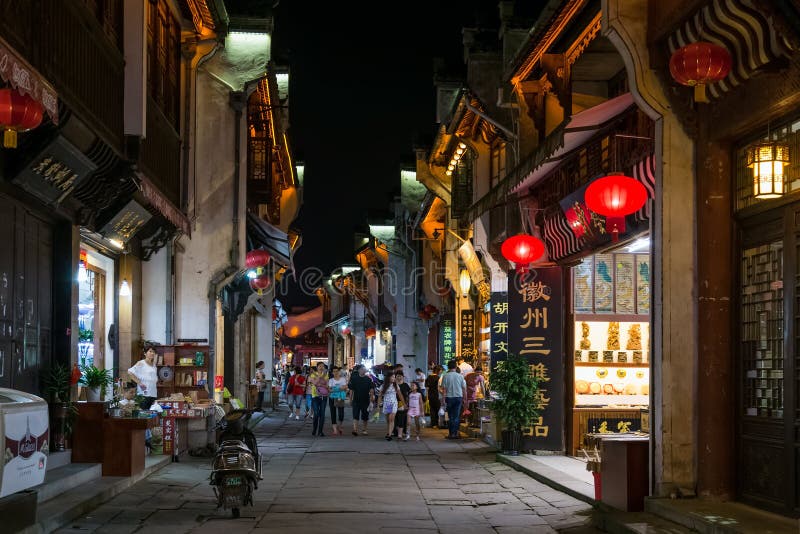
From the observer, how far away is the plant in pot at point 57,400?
13.2 m

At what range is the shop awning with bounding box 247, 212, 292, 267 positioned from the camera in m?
27.2

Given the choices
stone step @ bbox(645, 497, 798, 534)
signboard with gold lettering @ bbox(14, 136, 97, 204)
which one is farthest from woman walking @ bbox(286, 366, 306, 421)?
stone step @ bbox(645, 497, 798, 534)

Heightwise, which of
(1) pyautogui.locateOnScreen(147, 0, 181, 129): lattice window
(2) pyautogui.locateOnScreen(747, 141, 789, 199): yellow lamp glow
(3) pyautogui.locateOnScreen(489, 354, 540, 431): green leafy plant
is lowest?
(3) pyautogui.locateOnScreen(489, 354, 540, 431): green leafy plant

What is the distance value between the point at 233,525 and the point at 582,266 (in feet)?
31.4

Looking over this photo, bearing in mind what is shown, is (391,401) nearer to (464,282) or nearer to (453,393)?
(453,393)

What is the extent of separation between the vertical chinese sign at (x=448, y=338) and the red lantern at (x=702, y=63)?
2601cm

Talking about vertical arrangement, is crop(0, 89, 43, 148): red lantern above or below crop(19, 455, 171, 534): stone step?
above

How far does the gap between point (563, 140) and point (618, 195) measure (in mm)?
2722

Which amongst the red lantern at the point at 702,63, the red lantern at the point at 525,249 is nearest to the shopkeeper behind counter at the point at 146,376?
the red lantern at the point at 525,249

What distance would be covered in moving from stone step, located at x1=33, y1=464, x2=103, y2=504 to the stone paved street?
50 cm

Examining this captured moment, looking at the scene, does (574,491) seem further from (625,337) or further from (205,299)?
(205,299)

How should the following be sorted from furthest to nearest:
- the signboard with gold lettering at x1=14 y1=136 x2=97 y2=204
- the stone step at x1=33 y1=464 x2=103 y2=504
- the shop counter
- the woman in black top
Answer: the woman in black top, the signboard with gold lettering at x1=14 y1=136 x2=97 y2=204, the stone step at x1=33 y1=464 x2=103 y2=504, the shop counter

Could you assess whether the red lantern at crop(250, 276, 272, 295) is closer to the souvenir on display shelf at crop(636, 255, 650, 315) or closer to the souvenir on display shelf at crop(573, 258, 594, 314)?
the souvenir on display shelf at crop(573, 258, 594, 314)

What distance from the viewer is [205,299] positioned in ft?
74.6
